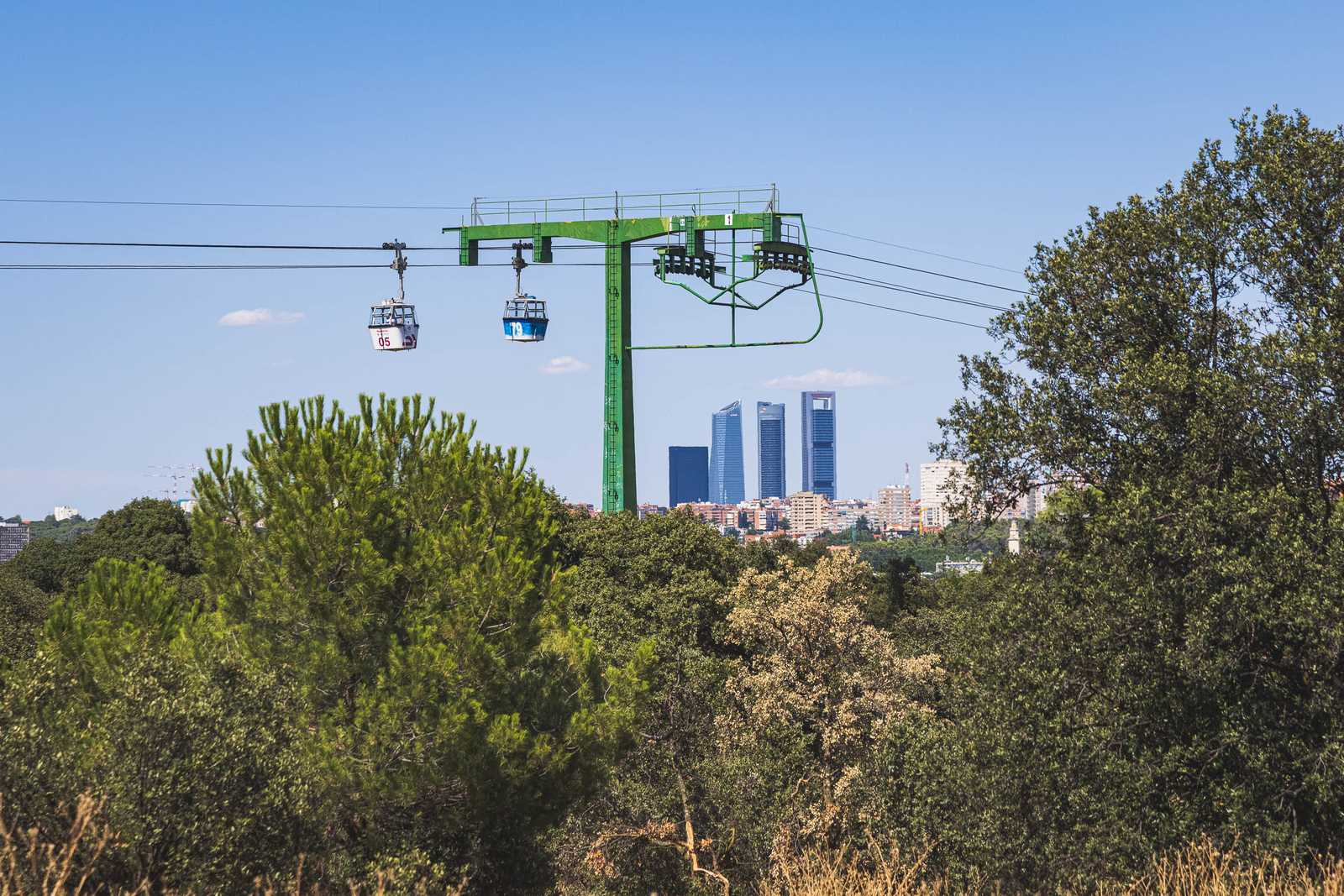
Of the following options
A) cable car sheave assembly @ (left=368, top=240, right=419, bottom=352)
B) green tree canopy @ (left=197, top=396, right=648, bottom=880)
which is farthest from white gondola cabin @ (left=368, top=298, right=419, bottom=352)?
green tree canopy @ (left=197, top=396, right=648, bottom=880)

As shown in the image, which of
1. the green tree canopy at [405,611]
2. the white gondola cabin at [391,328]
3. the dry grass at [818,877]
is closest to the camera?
the dry grass at [818,877]

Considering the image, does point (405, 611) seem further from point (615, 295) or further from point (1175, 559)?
point (615, 295)

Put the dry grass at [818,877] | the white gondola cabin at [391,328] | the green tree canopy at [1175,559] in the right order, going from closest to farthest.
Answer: the dry grass at [818,877] → the green tree canopy at [1175,559] → the white gondola cabin at [391,328]

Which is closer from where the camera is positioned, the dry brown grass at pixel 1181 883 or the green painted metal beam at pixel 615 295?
the dry brown grass at pixel 1181 883

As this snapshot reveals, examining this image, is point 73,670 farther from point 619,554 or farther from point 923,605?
point 923,605

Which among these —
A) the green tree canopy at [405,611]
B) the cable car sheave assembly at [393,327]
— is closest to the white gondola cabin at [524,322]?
the cable car sheave assembly at [393,327]

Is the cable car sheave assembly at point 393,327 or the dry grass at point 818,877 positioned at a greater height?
the cable car sheave assembly at point 393,327

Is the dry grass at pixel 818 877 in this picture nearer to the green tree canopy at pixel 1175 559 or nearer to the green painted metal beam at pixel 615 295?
the green tree canopy at pixel 1175 559

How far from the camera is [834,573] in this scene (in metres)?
32.9

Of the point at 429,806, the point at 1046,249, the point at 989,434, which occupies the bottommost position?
the point at 429,806

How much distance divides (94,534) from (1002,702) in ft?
188

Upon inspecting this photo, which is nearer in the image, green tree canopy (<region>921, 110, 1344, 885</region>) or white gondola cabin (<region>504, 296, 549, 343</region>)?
green tree canopy (<region>921, 110, 1344, 885</region>)

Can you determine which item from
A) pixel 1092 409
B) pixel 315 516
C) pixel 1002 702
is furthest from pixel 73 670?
pixel 1092 409

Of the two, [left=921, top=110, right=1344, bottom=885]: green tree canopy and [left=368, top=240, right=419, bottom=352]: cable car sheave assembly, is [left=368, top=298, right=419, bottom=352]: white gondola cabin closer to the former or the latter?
[left=368, top=240, right=419, bottom=352]: cable car sheave assembly
